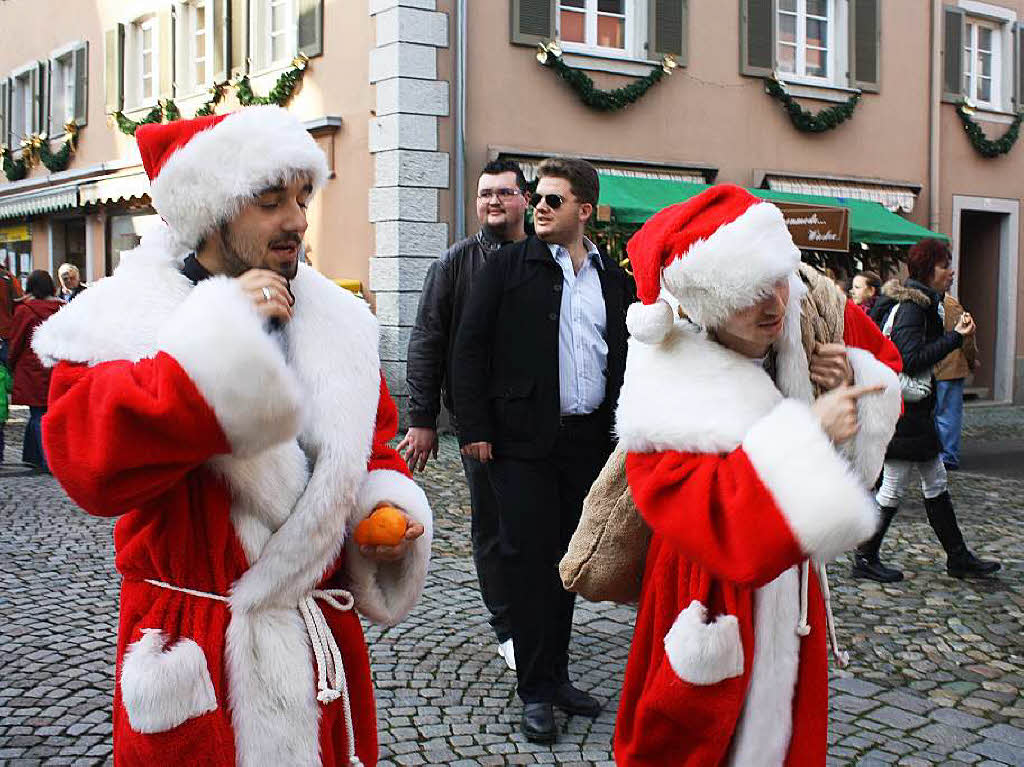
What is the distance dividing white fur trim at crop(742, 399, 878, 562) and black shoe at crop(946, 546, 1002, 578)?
4526 millimetres

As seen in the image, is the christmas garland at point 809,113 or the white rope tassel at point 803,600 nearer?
the white rope tassel at point 803,600

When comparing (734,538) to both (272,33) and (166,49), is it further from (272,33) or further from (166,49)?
(166,49)

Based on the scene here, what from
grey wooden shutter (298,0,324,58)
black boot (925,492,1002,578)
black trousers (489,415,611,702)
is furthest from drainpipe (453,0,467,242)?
black trousers (489,415,611,702)

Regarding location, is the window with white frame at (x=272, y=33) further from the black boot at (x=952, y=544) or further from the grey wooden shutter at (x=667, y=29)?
the black boot at (x=952, y=544)

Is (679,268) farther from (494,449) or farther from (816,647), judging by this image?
(494,449)

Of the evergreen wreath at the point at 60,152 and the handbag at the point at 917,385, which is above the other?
the evergreen wreath at the point at 60,152

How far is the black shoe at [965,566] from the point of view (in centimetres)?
612

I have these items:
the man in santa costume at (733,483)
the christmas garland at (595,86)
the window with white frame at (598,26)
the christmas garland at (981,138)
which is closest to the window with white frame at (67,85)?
the window with white frame at (598,26)

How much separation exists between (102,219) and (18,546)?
41.9 ft

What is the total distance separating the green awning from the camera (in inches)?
487

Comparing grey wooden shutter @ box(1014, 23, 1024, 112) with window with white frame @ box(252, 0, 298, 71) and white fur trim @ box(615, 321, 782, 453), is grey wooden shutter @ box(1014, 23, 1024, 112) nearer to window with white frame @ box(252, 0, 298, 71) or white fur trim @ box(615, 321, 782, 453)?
window with white frame @ box(252, 0, 298, 71)

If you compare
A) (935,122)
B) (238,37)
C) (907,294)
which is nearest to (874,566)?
(907,294)

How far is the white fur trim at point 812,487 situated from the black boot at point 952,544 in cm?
447

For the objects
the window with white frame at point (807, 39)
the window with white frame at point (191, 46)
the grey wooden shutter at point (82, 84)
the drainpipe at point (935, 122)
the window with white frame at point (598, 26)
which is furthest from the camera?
the grey wooden shutter at point (82, 84)
